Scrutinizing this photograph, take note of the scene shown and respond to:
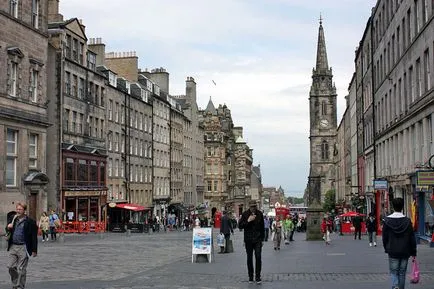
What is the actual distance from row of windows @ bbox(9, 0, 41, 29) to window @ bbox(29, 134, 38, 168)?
818cm

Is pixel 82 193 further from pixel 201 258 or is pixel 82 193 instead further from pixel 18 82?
pixel 201 258

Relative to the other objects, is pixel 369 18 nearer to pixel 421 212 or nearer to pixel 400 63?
pixel 400 63

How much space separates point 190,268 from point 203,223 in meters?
56.9

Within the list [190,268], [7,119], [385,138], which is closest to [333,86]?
[385,138]

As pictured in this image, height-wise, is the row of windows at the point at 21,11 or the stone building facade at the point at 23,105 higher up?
the row of windows at the point at 21,11

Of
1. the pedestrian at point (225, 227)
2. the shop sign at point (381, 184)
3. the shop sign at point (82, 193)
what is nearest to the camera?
the pedestrian at point (225, 227)

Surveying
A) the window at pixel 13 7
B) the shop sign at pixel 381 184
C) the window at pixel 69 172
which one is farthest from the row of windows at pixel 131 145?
the shop sign at pixel 381 184

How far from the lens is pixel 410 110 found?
35.2 m

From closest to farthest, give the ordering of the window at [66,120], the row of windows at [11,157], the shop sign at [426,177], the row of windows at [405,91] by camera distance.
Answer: the shop sign at [426,177]
the row of windows at [405,91]
the row of windows at [11,157]
the window at [66,120]

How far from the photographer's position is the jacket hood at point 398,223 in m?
11.0

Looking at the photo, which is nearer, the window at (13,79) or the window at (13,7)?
the window at (13,79)

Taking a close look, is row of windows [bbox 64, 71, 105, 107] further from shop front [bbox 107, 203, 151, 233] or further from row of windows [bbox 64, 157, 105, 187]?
shop front [bbox 107, 203, 151, 233]

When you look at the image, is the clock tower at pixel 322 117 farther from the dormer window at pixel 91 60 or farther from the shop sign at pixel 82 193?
the shop sign at pixel 82 193

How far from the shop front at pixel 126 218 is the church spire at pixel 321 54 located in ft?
290
